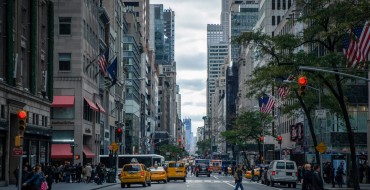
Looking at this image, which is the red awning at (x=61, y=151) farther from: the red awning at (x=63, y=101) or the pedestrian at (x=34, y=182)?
the pedestrian at (x=34, y=182)

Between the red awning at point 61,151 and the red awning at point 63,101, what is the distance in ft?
14.4

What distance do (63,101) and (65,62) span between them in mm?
4545

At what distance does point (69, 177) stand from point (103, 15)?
121ft

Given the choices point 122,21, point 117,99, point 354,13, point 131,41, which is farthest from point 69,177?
point 131,41

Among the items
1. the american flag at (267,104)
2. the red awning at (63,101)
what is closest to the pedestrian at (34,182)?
the red awning at (63,101)

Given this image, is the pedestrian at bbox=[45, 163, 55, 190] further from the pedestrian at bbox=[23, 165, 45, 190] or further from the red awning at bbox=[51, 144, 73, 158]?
the red awning at bbox=[51, 144, 73, 158]

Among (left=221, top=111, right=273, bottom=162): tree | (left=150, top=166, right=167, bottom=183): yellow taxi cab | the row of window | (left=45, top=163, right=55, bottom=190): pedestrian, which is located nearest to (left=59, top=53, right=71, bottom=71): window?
(left=150, top=166, right=167, bottom=183): yellow taxi cab

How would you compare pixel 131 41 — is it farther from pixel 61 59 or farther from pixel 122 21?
pixel 61 59

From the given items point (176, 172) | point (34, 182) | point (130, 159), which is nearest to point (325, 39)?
point (176, 172)

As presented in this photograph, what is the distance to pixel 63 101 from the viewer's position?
7475 cm

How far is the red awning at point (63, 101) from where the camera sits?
74312 millimetres

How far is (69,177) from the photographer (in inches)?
2452

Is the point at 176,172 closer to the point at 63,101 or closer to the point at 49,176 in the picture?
the point at 63,101

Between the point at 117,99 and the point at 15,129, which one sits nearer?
the point at 15,129
